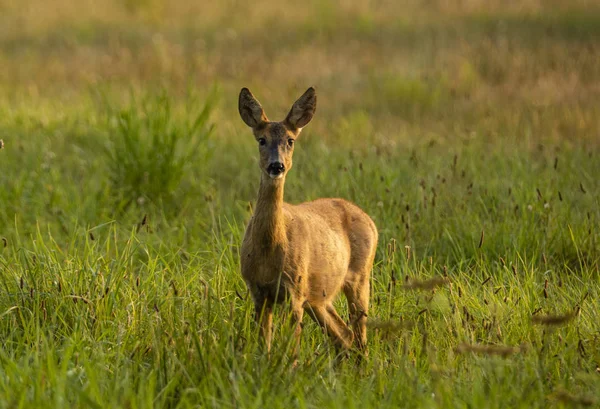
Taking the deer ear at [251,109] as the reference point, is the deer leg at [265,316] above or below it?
below

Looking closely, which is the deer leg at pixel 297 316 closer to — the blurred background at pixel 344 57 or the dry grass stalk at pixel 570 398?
the dry grass stalk at pixel 570 398

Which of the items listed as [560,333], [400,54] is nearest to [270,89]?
[400,54]

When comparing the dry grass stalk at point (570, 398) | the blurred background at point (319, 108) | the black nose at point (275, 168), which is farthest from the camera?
the blurred background at point (319, 108)

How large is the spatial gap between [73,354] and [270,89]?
8908 mm

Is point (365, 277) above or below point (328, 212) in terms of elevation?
below

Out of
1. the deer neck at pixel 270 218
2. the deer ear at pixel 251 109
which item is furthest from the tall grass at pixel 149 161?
the deer neck at pixel 270 218

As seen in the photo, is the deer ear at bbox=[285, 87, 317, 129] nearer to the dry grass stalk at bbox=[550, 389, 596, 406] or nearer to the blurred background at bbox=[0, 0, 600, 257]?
the blurred background at bbox=[0, 0, 600, 257]

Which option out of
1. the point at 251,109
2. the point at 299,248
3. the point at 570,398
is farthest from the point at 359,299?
the point at 570,398

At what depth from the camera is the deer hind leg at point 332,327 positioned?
5.01 meters

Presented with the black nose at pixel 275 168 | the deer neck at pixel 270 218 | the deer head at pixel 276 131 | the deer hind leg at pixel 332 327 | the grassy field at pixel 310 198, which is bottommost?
the deer hind leg at pixel 332 327

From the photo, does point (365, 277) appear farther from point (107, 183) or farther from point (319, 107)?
point (319, 107)

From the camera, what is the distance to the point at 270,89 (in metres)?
12.9

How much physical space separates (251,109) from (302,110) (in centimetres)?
27

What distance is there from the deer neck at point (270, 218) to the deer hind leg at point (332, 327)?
0.56m
